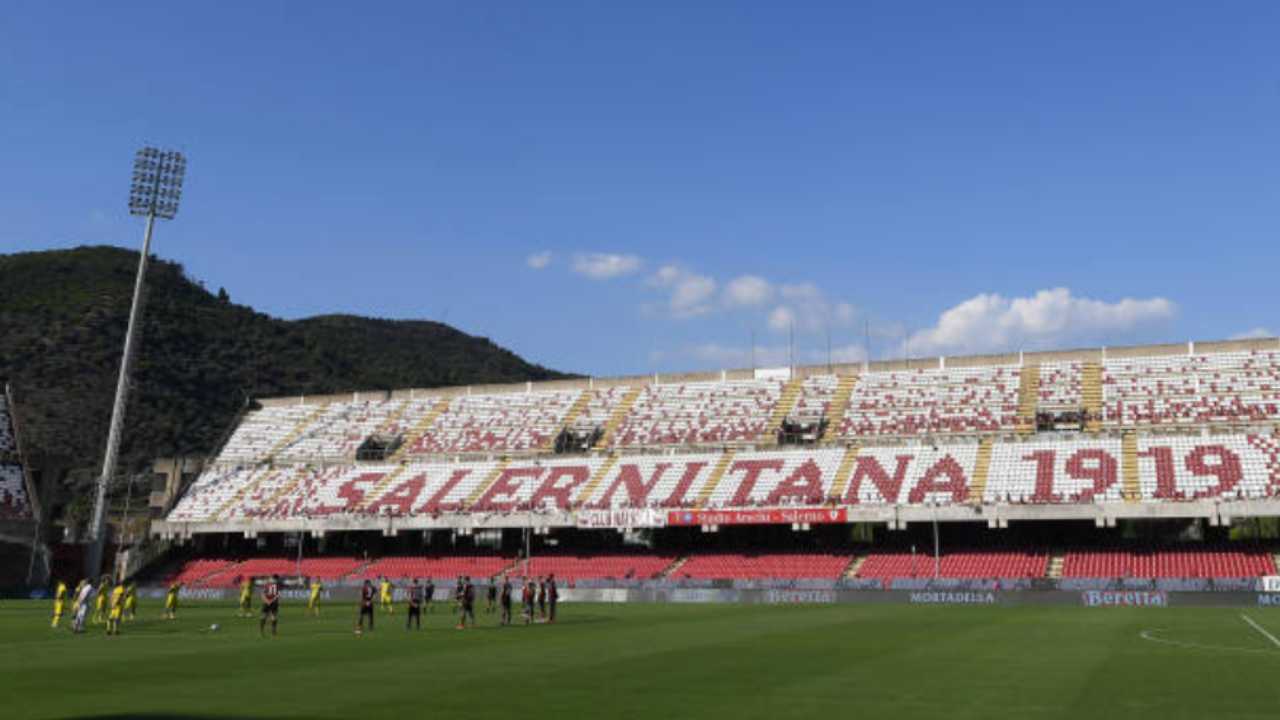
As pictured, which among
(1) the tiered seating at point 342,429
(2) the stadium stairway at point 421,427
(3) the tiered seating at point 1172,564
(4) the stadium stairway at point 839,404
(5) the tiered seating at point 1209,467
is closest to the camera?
(3) the tiered seating at point 1172,564

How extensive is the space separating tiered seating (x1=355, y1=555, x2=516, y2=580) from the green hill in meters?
65.0

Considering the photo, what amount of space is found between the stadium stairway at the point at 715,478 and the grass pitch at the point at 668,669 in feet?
94.5

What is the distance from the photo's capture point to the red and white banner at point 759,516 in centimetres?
6166

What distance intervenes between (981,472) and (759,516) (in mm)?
13499

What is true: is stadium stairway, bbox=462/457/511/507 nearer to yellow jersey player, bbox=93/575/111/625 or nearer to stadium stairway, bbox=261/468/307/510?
stadium stairway, bbox=261/468/307/510

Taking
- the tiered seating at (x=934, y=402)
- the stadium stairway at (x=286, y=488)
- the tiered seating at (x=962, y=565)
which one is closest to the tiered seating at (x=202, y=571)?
the stadium stairway at (x=286, y=488)

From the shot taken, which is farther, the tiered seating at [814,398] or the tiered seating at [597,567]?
the tiered seating at [814,398]

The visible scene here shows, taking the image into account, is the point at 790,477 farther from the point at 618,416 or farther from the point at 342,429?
the point at 342,429

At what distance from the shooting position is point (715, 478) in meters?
68.8

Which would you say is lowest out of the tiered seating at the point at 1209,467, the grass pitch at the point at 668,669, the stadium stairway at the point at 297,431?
the grass pitch at the point at 668,669

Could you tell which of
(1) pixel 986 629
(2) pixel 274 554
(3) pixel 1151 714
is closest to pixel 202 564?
(2) pixel 274 554

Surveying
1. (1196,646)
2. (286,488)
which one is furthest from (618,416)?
(1196,646)

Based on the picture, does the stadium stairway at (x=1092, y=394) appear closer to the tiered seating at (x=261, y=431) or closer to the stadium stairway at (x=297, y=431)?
the stadium stairway at (x=297, y=431)

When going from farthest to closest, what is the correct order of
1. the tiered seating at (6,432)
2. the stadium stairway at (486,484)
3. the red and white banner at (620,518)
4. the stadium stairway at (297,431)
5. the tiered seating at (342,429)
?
the stadium stairway at (297,431) → the tiered seating at (342,429) → the tiered seating at (6,432) → the stadium stairway at (486,484) → the red and white banner at (620,518)
